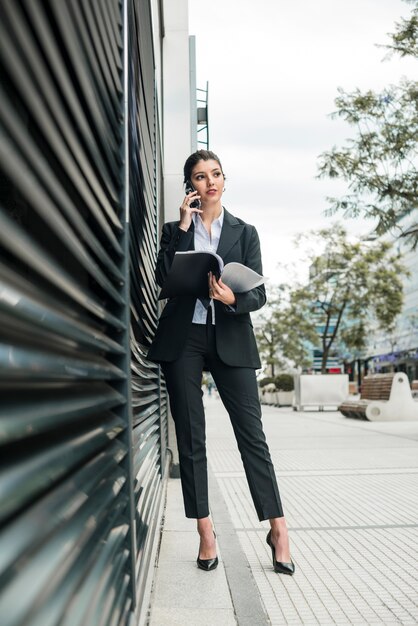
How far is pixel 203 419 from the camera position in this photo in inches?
129

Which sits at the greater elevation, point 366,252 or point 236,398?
point 366,252

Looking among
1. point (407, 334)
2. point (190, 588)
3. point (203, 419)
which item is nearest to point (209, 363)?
point (203, 419)

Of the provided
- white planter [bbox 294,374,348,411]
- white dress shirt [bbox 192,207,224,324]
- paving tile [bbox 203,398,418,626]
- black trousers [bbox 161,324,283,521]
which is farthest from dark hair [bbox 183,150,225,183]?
white planter [bbox 294,374,348,411]

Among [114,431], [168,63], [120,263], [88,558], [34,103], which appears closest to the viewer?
[34,103]

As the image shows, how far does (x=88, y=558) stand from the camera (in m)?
1.23

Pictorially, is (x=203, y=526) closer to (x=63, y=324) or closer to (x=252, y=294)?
(x=252, y=294)

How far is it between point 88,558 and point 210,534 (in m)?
2.07

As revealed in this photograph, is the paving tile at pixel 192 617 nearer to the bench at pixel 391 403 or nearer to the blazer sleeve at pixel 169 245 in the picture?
the blazer sleeve at pixel 169 245

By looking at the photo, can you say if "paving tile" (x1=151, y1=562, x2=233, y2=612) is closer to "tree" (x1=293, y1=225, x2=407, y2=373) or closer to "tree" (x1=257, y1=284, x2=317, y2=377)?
"tree" (x1=293, y1=225, x2=407, y2=373)

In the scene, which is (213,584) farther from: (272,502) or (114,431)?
(114,431)

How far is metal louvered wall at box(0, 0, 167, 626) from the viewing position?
30.9 inches

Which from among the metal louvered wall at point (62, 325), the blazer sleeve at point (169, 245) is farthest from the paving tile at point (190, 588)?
the blazer sleeve at point (169, 245)

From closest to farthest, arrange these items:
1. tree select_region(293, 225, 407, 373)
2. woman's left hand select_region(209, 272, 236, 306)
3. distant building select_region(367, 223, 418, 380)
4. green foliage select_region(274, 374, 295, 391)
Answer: woman's left hand select_region(209, 272, 236, 306), green foliage select_region(274, 374, 295, 391), tree select_region(293, 225, 407, 373), distant building select_region(367, 223, 418, 380)

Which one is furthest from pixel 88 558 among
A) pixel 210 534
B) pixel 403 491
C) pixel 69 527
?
pixel 403 491
